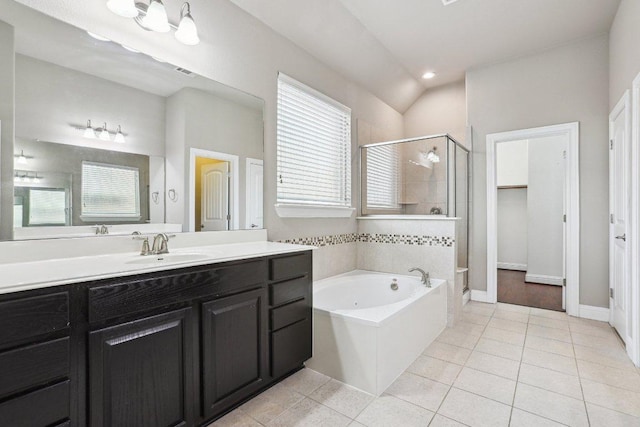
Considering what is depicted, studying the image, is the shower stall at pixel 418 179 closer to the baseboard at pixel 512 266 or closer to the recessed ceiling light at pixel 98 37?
the baseboard at pixel 512 266

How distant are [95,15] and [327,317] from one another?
7.18ft

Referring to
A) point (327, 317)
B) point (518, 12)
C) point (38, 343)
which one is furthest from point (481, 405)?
point (518, 12)

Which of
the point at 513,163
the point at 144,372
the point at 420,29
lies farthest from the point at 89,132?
the point at 513,163

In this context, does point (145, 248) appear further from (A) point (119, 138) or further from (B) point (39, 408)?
(B) point (39, 408)

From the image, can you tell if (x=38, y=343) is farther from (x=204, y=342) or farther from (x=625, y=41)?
(x=625, y=41)

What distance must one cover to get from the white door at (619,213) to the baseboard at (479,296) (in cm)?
113

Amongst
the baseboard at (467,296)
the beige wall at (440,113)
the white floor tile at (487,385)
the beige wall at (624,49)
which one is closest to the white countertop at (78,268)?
the white floor tile at (487,385)

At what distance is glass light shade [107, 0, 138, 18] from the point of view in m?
1.58

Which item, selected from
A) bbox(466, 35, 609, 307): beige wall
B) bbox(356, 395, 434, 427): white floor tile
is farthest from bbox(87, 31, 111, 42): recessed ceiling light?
bbox(466, 35, 609, 307): beige wall

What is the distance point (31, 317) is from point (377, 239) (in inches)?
118

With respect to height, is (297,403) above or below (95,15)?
below

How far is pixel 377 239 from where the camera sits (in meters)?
3.55

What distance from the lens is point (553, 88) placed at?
11.4ft

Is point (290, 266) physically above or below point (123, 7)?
below
